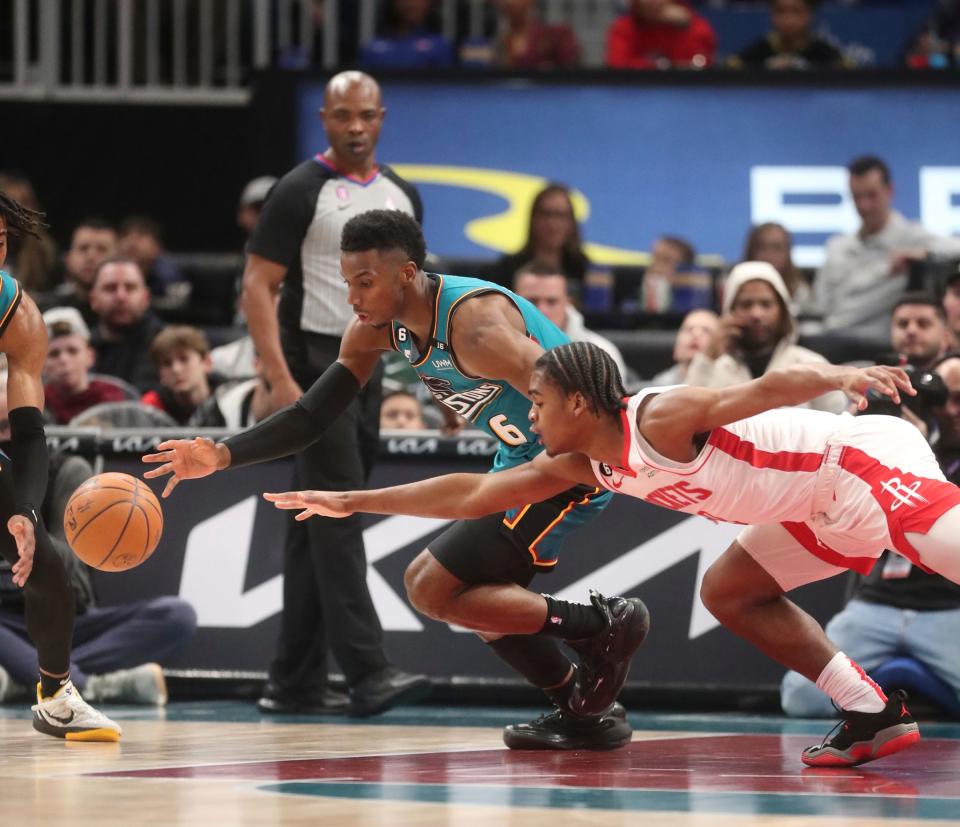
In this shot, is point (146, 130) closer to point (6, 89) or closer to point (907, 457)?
point (6, 89)

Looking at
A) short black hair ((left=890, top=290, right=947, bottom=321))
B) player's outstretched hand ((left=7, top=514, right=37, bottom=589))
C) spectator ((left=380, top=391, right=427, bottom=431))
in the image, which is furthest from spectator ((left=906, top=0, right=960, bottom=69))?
player's outstretched hand ((left=7, top=514, right=37, bottom=589))

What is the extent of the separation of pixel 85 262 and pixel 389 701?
5354 mm

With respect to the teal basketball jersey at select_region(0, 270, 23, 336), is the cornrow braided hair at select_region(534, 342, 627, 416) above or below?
below

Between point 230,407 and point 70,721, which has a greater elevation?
point 230,407

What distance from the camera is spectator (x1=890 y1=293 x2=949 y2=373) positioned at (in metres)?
8.27

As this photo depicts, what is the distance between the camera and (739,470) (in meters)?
5.41

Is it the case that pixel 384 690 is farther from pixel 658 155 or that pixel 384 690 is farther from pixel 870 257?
pixel 658 155

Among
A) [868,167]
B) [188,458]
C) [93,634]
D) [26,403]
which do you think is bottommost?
[93,634]

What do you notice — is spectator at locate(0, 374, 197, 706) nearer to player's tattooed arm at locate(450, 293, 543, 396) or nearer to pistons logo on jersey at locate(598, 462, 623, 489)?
player's tattooed arm at locate(450, 293, 543, 396)

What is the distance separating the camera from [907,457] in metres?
5.40

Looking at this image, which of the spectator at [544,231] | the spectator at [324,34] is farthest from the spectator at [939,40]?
the spectator at [324,34]

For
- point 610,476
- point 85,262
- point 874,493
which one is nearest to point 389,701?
point 610,476

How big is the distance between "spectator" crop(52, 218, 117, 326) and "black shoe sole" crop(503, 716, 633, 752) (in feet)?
19.8

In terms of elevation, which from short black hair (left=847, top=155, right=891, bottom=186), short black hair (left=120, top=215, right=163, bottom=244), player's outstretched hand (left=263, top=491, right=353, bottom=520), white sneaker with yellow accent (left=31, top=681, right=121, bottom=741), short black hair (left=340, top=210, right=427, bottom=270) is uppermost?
short black hair (left=847, top=155, right=891, bottom=186)
